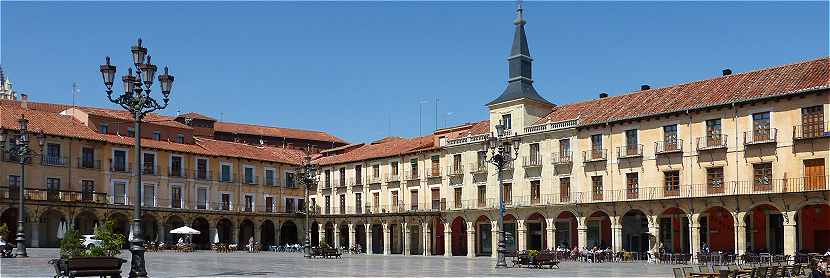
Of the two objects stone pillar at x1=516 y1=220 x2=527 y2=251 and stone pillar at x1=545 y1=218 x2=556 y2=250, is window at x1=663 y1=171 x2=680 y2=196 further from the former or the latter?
stone pillar at x1=516 y1=220 x2=527 y2=251

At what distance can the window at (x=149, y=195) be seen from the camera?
203 feet

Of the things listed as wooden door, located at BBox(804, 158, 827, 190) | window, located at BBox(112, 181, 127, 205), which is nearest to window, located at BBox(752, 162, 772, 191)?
wooden door, located at BBox(804, 158, 827, 190)

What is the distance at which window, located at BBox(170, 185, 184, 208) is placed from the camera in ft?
209

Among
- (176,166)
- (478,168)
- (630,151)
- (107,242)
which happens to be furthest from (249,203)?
(107,242)

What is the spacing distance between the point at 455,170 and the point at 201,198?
62.8ft

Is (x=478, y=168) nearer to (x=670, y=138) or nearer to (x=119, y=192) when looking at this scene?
(x=670, y=138)

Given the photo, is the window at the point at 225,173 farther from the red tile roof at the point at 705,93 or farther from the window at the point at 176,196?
the red tile roof at the point at 705,93

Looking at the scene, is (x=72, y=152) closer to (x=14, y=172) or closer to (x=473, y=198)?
(x=14, y=172)

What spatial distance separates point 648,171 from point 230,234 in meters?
34.8

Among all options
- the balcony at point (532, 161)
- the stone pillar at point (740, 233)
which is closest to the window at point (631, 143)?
the balcony at point (532, 161)

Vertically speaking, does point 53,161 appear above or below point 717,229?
above

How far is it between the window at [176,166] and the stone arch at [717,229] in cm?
3511

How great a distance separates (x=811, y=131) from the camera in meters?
39.4

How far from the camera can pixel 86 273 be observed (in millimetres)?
20078
